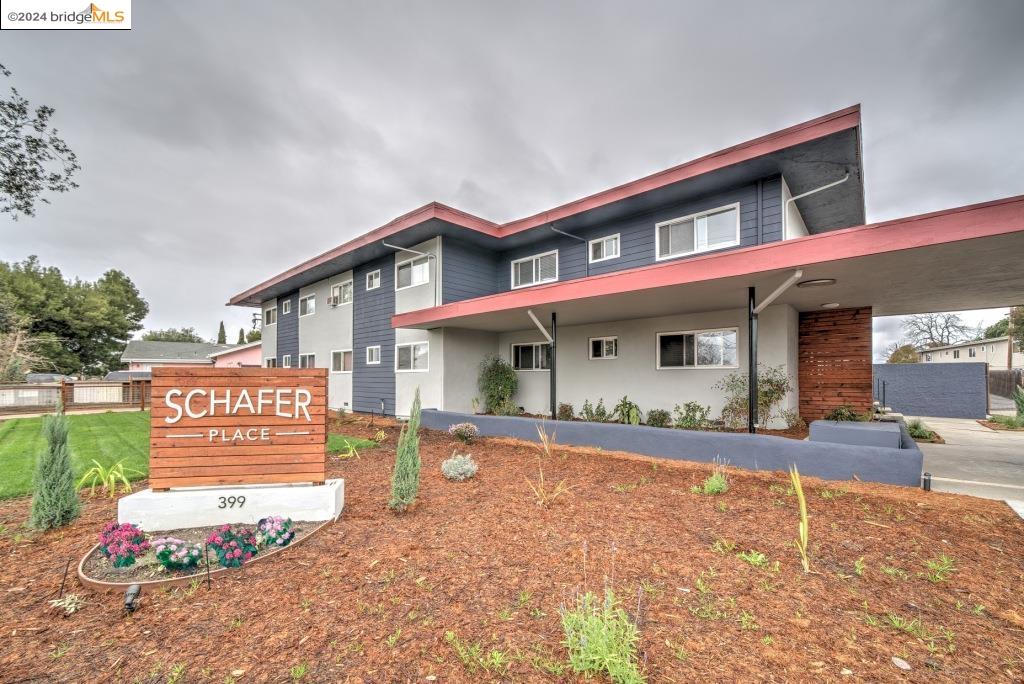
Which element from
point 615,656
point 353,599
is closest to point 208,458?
point 353,599

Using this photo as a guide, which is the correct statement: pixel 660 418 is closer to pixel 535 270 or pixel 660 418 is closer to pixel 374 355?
pixel 535 270

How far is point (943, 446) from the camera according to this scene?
299 inches

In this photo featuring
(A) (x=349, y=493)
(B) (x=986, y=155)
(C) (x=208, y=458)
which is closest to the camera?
(C) (x=208, y=458)

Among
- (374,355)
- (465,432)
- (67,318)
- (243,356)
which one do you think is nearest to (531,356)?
(465,432)

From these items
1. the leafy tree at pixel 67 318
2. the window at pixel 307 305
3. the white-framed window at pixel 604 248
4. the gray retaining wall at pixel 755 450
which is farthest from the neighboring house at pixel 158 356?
the gray retaining wall at pixel 755 450

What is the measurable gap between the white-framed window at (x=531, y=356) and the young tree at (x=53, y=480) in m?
8.99

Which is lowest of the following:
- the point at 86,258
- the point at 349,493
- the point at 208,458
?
the point at 349,493

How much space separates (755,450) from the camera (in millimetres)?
5918

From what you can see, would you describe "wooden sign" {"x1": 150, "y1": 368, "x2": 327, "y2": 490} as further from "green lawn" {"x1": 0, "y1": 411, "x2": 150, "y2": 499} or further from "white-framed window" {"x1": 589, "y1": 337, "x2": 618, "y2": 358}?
"white-framed window" {"x1": 589, "y1": 337, "x2": 618, "y2": 358}

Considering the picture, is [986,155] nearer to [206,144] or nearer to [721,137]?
[721,137]

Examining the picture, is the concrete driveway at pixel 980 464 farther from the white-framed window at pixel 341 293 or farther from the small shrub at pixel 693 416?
the white-framed window at pixel 341 293

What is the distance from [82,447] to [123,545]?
7819 mm

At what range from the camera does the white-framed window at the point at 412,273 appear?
11.8 metres

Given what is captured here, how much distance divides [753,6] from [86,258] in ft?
183
